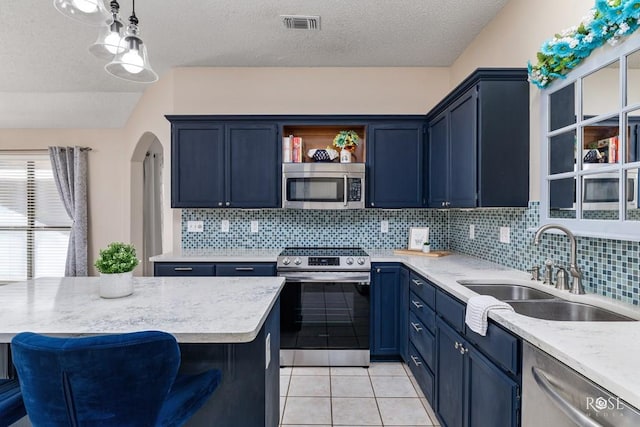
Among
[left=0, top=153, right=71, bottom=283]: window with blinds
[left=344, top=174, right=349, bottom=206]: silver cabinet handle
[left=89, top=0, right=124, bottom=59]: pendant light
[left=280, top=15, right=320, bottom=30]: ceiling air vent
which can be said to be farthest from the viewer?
[left=0, top=153, right=71, bottom=283]: window with blinds

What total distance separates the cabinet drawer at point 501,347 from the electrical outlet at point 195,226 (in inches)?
111

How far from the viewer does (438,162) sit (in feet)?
9.62

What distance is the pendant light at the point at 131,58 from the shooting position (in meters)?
1.65

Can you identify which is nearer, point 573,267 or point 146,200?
point 573,267

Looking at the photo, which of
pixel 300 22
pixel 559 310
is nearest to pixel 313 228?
pixel 300 22

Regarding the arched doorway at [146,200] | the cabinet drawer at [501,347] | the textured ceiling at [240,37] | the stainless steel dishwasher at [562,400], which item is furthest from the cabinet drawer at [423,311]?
the arched doorway at [146,200]

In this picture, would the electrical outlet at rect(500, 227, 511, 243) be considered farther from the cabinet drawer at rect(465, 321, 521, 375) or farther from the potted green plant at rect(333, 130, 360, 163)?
the potted green plant at rect(333, 130, 360, 163)

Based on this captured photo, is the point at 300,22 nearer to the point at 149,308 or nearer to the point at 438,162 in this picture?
the point at 438,162

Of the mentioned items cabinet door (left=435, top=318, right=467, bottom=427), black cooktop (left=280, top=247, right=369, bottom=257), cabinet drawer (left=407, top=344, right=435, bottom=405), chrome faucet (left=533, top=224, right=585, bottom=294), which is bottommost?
cabinet drawer (left=407, top=344, right=435, bottom=405)

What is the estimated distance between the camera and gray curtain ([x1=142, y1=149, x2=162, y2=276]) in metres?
4.63

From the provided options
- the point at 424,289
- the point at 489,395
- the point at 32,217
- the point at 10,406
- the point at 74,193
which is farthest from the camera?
the point at 32,217

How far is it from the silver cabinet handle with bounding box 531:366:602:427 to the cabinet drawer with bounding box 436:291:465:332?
539 millimetres

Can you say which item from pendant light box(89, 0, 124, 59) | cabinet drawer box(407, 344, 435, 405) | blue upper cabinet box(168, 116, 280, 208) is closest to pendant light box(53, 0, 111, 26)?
pendant light box(89, 0, 124, 59)

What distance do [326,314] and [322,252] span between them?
22.5 inches
